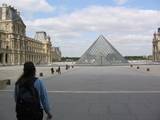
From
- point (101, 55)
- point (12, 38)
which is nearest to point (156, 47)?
point (101, 55)

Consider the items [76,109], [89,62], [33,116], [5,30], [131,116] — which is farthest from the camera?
A: [5,30]

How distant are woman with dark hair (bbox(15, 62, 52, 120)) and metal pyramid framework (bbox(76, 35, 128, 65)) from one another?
304 feet

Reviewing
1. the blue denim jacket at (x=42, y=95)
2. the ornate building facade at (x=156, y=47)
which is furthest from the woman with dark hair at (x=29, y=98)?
the ornate building facade at (x=156, y=47)

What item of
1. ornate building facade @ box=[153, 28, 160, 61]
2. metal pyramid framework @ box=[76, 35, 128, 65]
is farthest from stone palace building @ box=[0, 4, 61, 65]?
ornate building facade @ box=[153, 28, 160, 61]

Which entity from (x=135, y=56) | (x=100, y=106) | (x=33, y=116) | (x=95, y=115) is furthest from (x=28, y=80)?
(x=135, y=56)

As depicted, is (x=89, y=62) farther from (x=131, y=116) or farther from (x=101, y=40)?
(x=131, y=116)

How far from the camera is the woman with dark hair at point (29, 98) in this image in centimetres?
492

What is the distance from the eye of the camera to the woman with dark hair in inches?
194

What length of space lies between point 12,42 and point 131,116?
11097 centimetres

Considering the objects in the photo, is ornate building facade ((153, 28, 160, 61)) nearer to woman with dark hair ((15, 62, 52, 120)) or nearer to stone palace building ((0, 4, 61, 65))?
stone palace building ((0, 4, 61, 65))

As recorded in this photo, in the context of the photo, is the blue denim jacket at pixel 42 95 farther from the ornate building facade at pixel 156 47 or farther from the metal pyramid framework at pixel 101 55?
the ornate building facade at pixel 156 47

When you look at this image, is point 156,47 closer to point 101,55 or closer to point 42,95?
point 101,55

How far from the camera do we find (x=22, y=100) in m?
4.96

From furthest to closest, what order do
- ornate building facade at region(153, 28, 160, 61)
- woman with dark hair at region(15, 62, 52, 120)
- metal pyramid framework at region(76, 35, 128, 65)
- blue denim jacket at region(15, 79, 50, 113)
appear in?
ornate building facade at region(153, 28, 160, 61) < metal pyramid framework at region(76, 35, 128, 65) < blue denim jacket at region(15, 79, 50, 113) < woman with dark hair at region(15, 62, 52, 120)
